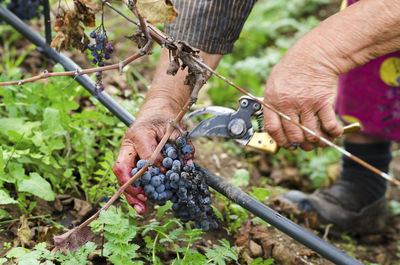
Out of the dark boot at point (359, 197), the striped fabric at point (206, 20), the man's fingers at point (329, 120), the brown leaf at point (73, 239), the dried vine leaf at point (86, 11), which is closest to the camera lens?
the brown leaf at point (73, 239)

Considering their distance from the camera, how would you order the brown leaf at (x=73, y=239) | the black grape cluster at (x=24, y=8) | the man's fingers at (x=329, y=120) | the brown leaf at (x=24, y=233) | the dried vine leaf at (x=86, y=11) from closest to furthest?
the brown leaf at (x=73, y=239) → the dried vine leaf at (x=86, y=11) → the man's fingers at (x=329, y=120) → the brown leaf at (x=24, y=233) → the black grape cluster at (x=24, y=8)

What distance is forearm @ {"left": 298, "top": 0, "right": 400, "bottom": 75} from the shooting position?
1.49 m

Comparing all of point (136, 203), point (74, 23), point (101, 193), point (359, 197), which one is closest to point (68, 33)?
point (74, 23)

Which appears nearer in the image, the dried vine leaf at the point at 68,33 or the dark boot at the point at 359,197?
the dried vine leaf at the point at 68,33

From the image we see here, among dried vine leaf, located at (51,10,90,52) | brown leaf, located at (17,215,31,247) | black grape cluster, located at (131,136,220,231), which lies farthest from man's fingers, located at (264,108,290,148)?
brown leaf, located at (17,215,31,247)

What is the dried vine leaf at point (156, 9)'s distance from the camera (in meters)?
1.12

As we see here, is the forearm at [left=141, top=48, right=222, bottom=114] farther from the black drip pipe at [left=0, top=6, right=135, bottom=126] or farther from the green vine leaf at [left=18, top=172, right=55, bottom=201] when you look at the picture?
the green vine leaf at [left=18, top=172, right=55, bottom=201]

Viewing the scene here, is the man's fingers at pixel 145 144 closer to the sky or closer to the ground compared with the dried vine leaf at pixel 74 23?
closer to the ground

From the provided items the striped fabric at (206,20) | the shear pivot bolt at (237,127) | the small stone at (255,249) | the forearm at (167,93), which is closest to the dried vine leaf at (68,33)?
the forearm at (167,93)

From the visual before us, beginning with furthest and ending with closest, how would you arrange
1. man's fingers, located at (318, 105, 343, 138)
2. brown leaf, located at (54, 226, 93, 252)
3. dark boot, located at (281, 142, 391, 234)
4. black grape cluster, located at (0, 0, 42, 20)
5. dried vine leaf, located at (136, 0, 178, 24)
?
black grape cluster, located at (0, 0, 42, 20), dark boot, located at (281, 142, 391, 234), man's fingers, located at (318, 105, 343, 138), brown leaf, located at (54, 226, 93, 252), dried vine leaf, located at (136, 0, 178, 24)

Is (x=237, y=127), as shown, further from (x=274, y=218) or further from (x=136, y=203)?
(x=136, y=203)

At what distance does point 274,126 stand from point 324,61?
0.94ft

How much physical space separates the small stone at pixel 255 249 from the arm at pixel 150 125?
0.62 m

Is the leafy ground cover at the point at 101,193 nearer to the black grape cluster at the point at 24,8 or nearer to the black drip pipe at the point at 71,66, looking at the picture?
the black drip pipe at the point at 71,66
